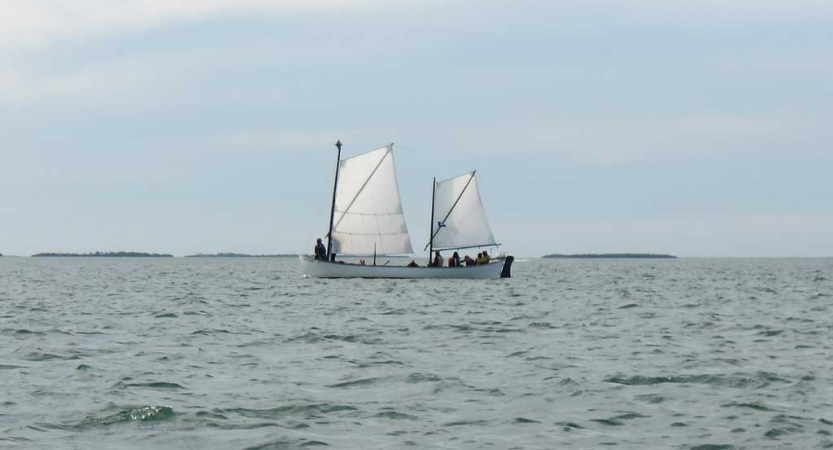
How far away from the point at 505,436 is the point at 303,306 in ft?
102

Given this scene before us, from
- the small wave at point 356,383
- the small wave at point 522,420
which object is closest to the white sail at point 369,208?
the small wave at point 356,383

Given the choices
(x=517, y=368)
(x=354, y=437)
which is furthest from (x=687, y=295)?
(x=354, y=437)

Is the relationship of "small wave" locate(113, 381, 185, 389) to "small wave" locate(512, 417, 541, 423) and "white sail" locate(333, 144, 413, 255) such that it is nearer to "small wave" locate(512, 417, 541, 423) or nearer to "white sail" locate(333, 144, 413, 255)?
"small wave" locate(512, 417, 541, 423)

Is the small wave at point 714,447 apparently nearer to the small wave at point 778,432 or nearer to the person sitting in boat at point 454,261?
the small wave at point 778,432

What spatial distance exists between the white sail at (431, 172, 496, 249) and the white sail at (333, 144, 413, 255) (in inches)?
138

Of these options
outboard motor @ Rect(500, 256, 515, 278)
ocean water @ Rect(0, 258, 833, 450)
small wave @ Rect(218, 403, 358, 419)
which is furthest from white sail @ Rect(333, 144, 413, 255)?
small wave @ Rect(218, 403, 358, 419)

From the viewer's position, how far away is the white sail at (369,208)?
252 feet

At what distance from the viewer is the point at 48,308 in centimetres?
4438

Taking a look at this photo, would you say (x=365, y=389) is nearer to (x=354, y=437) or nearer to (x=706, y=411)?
(x=354, y=437)

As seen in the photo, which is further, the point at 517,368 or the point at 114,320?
the point at 114,320

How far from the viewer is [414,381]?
20.8 meters

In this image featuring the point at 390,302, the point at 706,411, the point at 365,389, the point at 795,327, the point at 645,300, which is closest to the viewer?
the point at 706,411

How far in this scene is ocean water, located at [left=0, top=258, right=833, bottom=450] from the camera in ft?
51.0

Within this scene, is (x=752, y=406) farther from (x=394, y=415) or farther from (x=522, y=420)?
(x=394, y=415)
